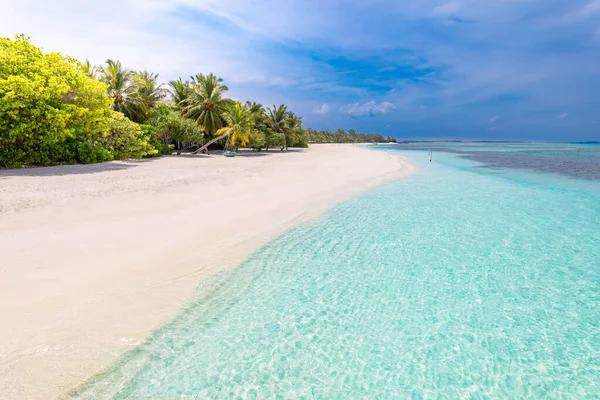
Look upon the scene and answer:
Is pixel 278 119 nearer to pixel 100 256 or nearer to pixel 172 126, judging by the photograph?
pixel 172 126

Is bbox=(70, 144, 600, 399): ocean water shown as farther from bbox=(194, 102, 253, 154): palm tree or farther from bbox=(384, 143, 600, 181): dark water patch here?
bbox=(194, 102, 253, 154): palm tree

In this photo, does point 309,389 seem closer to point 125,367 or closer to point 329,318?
point 329,318

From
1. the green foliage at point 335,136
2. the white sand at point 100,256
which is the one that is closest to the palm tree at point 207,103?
the white sand at point 100,256

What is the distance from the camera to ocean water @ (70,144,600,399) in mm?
3791

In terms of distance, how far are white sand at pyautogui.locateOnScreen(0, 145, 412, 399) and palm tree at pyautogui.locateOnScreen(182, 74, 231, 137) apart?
90.8 feet

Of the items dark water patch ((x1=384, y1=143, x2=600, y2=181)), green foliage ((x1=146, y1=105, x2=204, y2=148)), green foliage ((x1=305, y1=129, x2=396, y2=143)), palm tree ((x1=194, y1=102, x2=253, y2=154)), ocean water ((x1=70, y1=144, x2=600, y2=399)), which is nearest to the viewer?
ocean water ((x1=70, y1=144, x2=600, y2=399))

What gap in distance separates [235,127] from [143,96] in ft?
38.3

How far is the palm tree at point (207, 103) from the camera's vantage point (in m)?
40.7

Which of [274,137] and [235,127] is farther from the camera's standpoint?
[274,137]

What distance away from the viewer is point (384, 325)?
5.05 metres

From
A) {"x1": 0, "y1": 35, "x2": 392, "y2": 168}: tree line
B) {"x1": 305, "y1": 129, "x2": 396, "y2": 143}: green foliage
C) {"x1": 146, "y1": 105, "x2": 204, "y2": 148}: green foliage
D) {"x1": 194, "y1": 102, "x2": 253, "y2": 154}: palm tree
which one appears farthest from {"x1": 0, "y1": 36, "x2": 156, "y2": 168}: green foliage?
{"x1": 305, "y1": 129, "x2": 396, "y2": 143}: green foliage

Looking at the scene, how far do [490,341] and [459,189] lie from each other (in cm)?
1667

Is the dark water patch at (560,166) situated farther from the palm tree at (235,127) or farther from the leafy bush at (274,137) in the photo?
the palm tree at (235,127)

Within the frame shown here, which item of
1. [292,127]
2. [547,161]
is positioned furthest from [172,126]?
[547,161]
